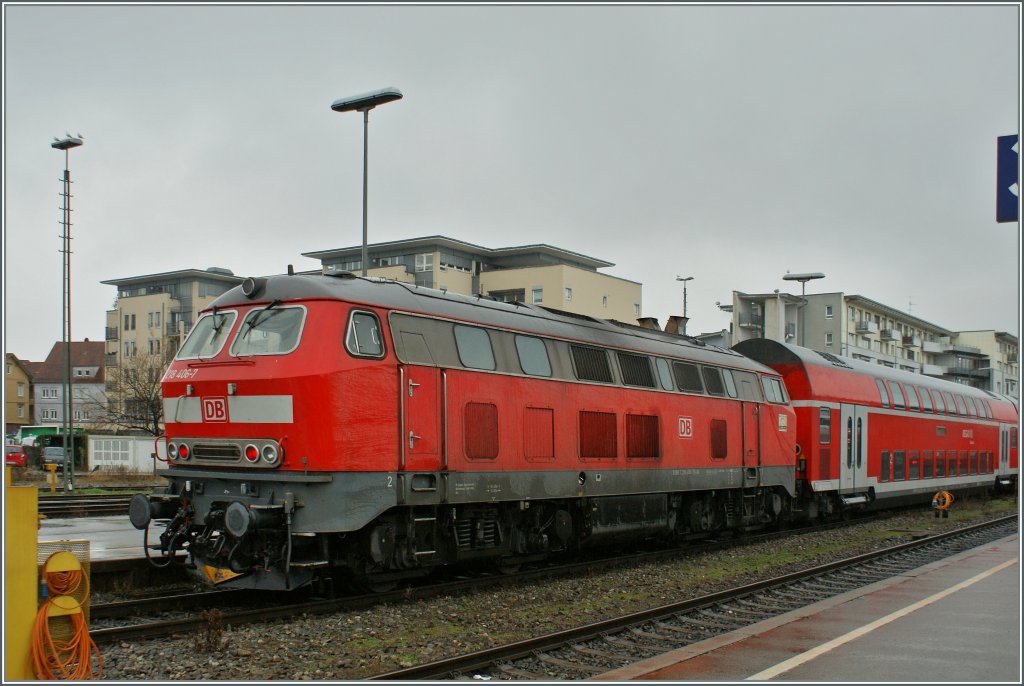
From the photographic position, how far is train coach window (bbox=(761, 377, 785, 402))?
856 inches

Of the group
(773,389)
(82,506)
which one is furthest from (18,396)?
(773,389)

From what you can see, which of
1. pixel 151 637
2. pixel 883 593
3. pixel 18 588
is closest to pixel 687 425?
pixel 883 593

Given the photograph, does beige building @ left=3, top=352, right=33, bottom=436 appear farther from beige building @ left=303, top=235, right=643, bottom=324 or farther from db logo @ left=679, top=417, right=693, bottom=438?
db logo @ left=679, top=417, right=693, bottom=438

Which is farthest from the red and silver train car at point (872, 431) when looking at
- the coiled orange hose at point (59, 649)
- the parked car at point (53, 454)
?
the parked car at point (53, 454)

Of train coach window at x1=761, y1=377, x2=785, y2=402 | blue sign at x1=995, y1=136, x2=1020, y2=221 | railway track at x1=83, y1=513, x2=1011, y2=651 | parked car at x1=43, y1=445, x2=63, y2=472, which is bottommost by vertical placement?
parked car at x1=43, y1=445, x2=63, y2=472

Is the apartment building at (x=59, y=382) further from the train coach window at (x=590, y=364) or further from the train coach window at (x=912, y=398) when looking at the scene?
the train coach window at (x=590, y=364)

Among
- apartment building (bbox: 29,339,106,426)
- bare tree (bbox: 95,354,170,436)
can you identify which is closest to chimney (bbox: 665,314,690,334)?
bare tree (bbox: 95,354,170,436)

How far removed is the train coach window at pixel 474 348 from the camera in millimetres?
13047

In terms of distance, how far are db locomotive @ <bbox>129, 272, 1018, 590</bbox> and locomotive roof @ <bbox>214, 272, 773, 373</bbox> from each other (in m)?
0.04

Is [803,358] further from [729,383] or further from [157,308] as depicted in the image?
[157,308]

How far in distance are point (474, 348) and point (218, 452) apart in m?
3.61

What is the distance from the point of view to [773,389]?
22094 mm

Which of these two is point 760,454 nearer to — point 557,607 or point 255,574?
point 557,607

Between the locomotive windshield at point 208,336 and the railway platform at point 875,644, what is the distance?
21.5ft
